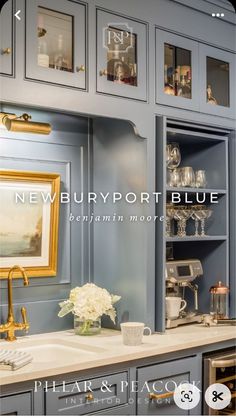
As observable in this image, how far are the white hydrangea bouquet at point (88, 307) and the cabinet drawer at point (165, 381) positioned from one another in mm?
374

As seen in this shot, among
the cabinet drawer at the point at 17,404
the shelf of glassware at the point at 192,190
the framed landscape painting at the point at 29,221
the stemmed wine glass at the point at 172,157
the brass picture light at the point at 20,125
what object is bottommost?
the cabinet drawer at the point at 17,404

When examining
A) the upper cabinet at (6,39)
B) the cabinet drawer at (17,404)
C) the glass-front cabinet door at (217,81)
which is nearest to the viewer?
the cabinet drawer at (17,404)

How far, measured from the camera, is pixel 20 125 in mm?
Result: 2559

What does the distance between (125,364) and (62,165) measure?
1096mm

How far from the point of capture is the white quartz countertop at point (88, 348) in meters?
2.23

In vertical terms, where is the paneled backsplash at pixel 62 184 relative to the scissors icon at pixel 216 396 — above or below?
above

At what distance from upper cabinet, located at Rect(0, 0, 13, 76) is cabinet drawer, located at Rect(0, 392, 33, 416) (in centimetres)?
122

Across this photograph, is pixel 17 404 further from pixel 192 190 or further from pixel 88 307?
pixel 192 190

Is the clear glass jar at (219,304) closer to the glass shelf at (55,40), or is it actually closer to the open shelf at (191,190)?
the open shelf at (191,190)

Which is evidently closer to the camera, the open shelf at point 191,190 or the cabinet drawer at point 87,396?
the cabinet drawer at point 87,396

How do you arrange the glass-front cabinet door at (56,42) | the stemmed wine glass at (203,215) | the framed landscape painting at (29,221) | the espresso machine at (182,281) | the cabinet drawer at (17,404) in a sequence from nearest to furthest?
the cabinet drawer at (17,404) → the glass-front cabinet door at (56,42) → the framed landscape painting at (29,221) → the espresso machine at (182,281) → the stemmed wine glass at (203,215)

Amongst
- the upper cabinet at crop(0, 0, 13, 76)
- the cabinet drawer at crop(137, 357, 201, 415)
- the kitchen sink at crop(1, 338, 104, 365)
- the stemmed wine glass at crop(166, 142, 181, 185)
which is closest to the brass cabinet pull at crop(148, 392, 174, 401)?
the cabinet drawer at crop(137, 357, 201, 415)

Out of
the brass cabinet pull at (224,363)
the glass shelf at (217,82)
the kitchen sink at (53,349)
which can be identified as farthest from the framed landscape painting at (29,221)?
the glass shelf at (217,82)

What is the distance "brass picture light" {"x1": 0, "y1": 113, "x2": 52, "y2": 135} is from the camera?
255cm
